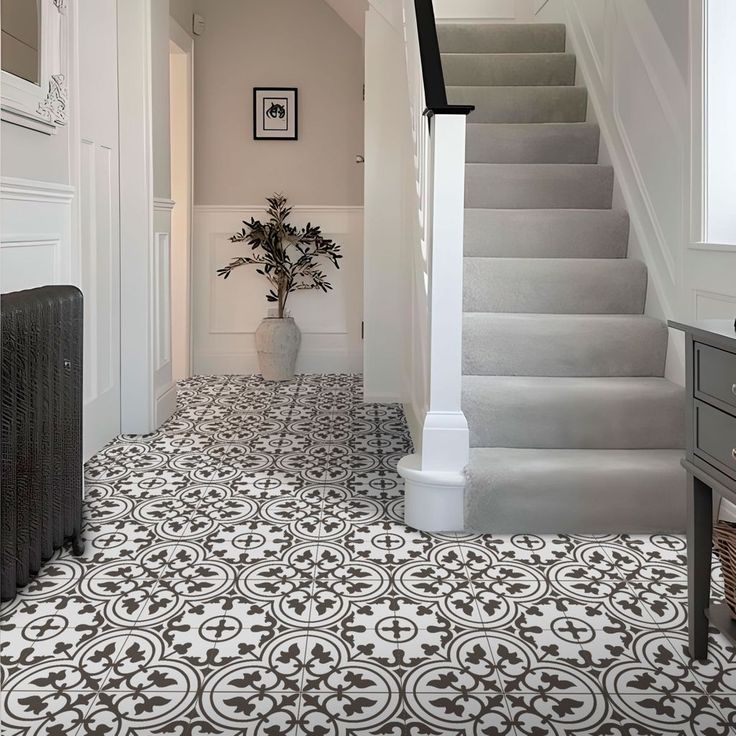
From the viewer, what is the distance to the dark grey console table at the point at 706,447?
1738 mm

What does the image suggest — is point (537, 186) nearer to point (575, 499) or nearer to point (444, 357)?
point (444, 357)

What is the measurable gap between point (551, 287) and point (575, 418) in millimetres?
705

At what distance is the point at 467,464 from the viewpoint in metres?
2.83

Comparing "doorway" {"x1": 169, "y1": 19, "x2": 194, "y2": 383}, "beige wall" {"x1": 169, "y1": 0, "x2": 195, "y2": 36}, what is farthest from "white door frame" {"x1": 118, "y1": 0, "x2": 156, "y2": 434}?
"doorway" {"x1": 169, "y1": 19, "x2": 194, "y2": 383}

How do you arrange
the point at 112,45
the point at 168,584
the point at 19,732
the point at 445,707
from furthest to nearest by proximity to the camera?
the point at 112,45, the point at 168,584, the point at 445,707, the point at 19,732

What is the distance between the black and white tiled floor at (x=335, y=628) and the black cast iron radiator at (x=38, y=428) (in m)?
0.14

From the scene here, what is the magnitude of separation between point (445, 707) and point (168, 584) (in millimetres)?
953

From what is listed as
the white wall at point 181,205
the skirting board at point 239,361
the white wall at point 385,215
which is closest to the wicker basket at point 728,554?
the white wall at point 385,215

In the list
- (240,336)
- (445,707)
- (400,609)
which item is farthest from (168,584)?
(240,336)

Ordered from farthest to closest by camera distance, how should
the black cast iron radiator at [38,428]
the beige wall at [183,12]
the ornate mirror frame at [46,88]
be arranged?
the beige wall at [183,12]
the ornate mirror frame at [46,88]
the black cast iron radiator at [38,428]

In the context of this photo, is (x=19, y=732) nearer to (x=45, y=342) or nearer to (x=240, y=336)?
(x=45, y=342)

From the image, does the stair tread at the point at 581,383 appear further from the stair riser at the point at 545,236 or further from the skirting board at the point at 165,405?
the skirting board at the point at 165,405

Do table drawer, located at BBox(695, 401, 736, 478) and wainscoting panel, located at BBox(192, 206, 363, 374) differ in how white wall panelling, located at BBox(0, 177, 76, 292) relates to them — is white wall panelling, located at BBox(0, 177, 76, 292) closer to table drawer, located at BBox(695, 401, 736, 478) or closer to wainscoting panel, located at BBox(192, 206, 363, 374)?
table drawer, located at BBox(695, 401, 736, 478)

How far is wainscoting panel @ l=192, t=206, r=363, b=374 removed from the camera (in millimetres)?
5738
